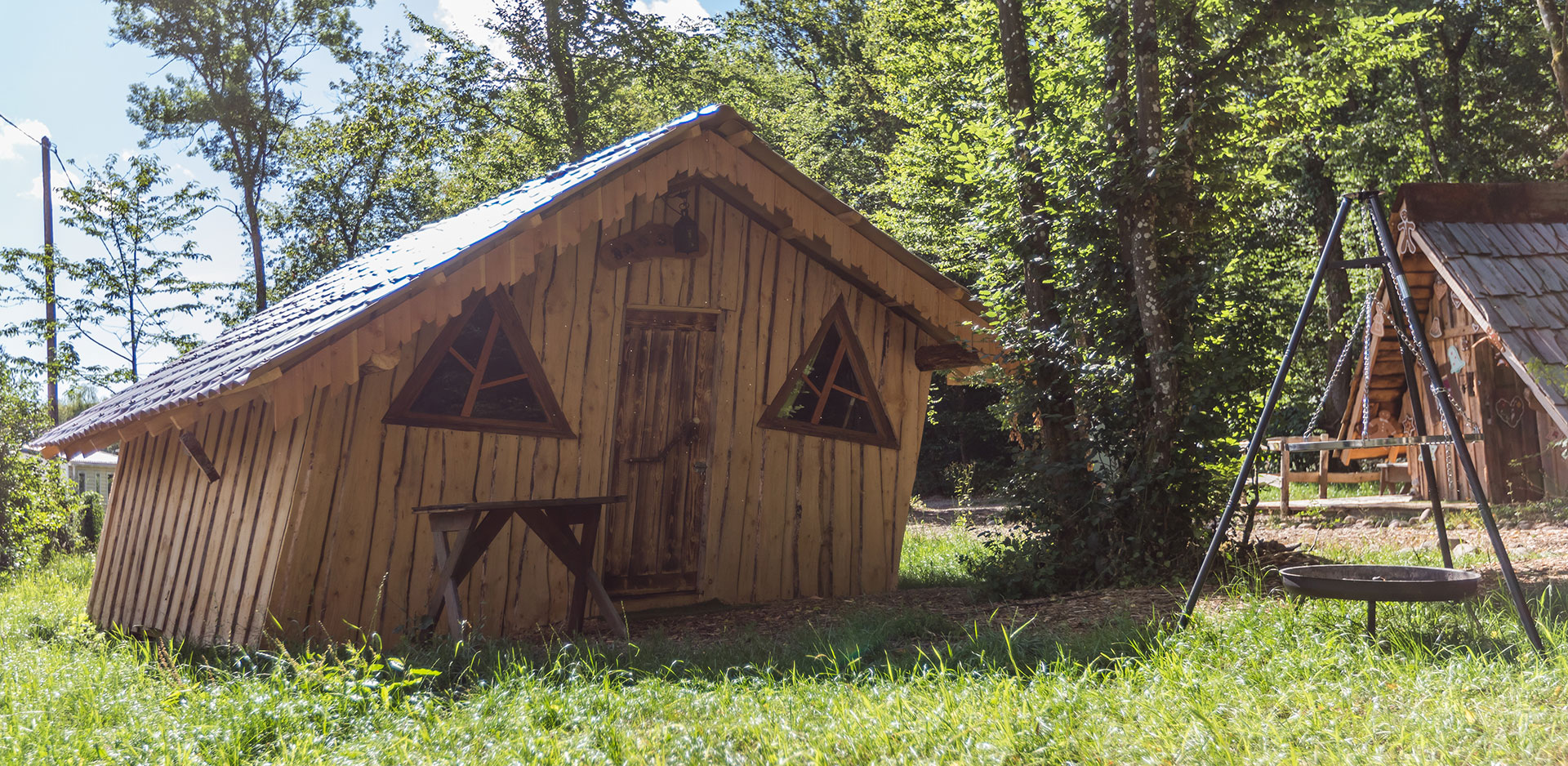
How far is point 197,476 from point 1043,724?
20.0ft

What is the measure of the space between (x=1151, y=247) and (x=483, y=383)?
4.44m

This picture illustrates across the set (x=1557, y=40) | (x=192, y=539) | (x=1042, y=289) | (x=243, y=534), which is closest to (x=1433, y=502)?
(x=1042, y=289)

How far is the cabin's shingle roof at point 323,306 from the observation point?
5391 mm

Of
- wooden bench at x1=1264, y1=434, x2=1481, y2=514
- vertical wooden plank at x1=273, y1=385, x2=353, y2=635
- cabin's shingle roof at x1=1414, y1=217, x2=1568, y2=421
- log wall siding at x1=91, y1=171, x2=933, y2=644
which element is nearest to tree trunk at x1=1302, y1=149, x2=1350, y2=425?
wooden bench at x1=1264, y1=434, x2=1481, y2=514

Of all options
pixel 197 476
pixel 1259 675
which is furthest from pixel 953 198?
pixel 1259 675

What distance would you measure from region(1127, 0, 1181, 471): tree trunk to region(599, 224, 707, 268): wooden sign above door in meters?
3.12

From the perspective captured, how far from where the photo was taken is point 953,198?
45.0ft

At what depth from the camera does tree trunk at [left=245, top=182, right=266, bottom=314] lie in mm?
20739

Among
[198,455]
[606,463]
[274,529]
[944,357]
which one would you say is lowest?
[274,529]

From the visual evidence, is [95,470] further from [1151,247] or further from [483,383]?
[1151,247]

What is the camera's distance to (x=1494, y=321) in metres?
6.40

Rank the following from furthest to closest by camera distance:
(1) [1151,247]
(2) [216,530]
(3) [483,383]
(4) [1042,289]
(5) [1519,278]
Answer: (4) [1042,289], (5) [1519,278], (1) [1151,247], (3) [483,383], (2) [216,530]

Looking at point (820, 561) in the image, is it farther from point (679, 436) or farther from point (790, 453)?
point (679, 436)

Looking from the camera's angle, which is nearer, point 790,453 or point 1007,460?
point 790,453
